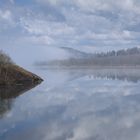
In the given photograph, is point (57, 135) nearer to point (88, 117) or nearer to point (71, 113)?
point (88, 117)

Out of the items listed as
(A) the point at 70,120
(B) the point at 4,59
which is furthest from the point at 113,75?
(A) the point at 70,120

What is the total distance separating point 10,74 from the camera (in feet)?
168

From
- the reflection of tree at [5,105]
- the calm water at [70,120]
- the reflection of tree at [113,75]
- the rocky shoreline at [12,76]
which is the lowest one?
the reflection of tree at [113,75]

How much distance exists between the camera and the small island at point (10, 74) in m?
50.2

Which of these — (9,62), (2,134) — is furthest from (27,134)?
(9,62)

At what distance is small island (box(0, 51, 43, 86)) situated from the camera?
165 feet

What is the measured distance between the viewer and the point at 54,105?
2892 cm

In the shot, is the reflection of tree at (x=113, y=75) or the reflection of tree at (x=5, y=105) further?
the reflection of tree at (x=113, y=75)

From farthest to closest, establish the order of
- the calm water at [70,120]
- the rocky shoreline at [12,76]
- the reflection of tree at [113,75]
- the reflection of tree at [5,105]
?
the reflection of tree at [113,75] < the rocky shoreline at [12,76] < the reflection of tree at [5,105] < the calm water at [70,120]

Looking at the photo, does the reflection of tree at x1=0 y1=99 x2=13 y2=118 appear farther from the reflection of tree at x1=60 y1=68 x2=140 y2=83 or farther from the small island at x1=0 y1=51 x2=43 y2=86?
the reflection of tree at x1=60 y1=68 x2=140 y2=83

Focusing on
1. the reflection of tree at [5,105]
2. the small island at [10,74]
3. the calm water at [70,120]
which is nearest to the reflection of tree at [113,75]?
the small island at [10,74]

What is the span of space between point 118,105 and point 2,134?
40.8 ft

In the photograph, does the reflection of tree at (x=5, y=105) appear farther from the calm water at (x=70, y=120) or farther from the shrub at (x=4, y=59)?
the shrub at (x=4, y=59)

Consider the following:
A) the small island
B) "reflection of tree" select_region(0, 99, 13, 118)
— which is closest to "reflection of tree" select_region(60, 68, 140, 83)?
the small island
